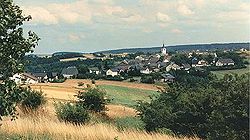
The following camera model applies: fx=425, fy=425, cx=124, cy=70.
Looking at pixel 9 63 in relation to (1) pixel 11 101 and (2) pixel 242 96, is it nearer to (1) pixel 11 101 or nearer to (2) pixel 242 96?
(1) pixel 11 101

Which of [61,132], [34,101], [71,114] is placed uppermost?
[61,132]

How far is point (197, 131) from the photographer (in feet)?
63.8

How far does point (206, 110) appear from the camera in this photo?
19719mm

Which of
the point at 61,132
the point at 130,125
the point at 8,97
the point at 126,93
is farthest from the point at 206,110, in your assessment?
the point at 126,93

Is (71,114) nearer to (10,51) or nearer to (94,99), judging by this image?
(10,51)

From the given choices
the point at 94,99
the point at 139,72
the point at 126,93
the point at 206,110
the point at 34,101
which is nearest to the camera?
the point at 206,110

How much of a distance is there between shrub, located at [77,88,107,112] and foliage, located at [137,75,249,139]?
415 inches

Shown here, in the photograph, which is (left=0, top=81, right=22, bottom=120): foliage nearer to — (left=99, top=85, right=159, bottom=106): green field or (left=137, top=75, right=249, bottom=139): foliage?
(left=137, top=75, right=249, bottom=139): foliage

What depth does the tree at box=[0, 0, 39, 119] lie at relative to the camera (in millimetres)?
9758

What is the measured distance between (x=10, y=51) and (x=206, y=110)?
11955 millimetres

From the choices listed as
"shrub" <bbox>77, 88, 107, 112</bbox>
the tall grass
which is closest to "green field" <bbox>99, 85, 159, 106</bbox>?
"shrub" <bbox>77, 88, 107, 112</bbox>

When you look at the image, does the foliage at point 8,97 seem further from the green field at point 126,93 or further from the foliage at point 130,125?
the green field at point 126,93

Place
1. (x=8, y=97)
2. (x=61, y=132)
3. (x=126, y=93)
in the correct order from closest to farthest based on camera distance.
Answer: (x=8, y=97) → (x=61, y=132) → (x=126, y=93)

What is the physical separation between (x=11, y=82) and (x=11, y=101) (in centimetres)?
45
